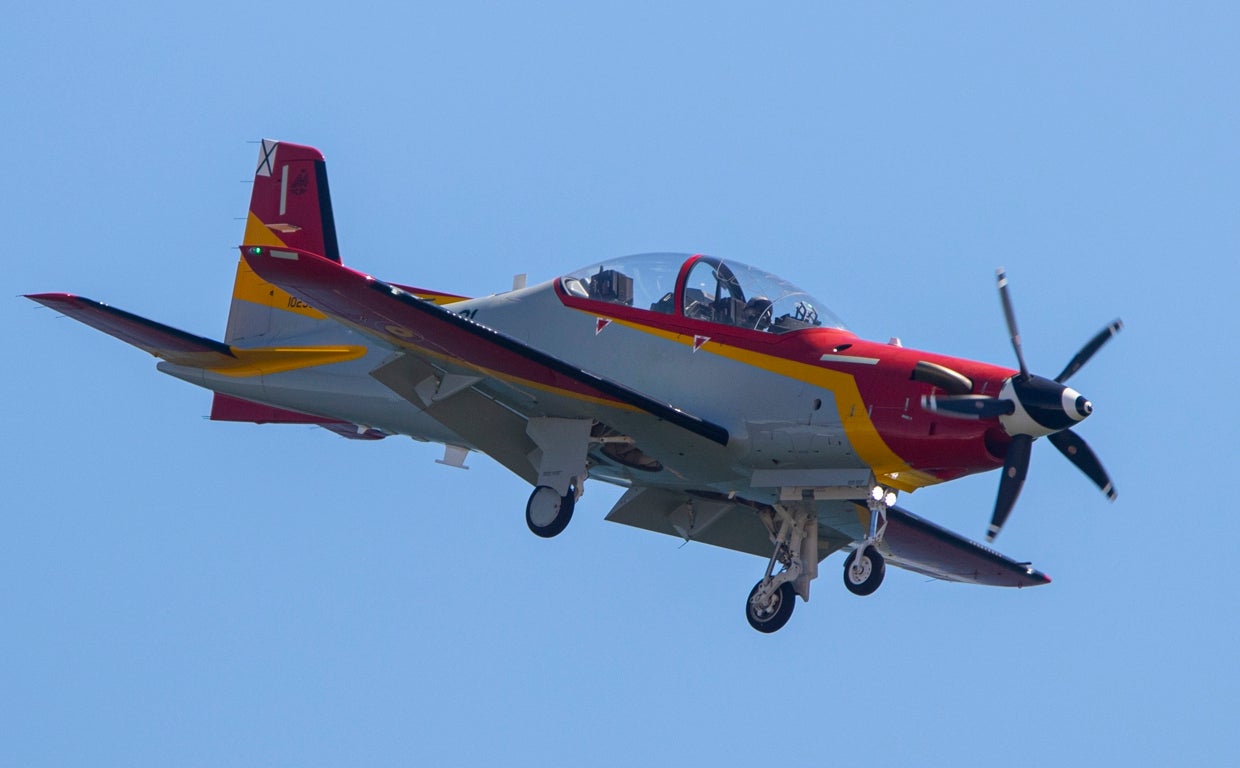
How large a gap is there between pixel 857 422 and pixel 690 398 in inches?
86.0

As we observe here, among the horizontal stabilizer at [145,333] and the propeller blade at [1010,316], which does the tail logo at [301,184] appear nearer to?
the horizontal stabilizer at [145,333]

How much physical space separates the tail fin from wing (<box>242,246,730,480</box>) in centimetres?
394

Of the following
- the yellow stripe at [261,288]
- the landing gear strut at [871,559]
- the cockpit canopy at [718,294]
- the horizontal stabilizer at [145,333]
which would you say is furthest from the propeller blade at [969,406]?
the horizontal stabilizer at [145,333]

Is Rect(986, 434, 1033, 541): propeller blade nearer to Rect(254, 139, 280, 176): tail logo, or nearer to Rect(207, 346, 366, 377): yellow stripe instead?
Rect(207, 346, 366, 377): yellow stripe

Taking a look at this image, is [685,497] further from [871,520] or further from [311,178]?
[311,178]

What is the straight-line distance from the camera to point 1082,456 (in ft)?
72.3

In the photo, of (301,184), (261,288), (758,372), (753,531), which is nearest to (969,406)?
(758,372)

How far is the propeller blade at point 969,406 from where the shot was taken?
832 inches

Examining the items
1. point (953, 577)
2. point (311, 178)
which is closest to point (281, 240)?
point (311, 178)

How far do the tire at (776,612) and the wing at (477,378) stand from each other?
1.85 meters

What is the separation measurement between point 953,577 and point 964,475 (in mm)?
5870

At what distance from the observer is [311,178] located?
2819 cm

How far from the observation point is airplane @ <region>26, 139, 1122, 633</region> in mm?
21812

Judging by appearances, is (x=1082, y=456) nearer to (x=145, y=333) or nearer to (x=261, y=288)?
(x=261, y=288)
